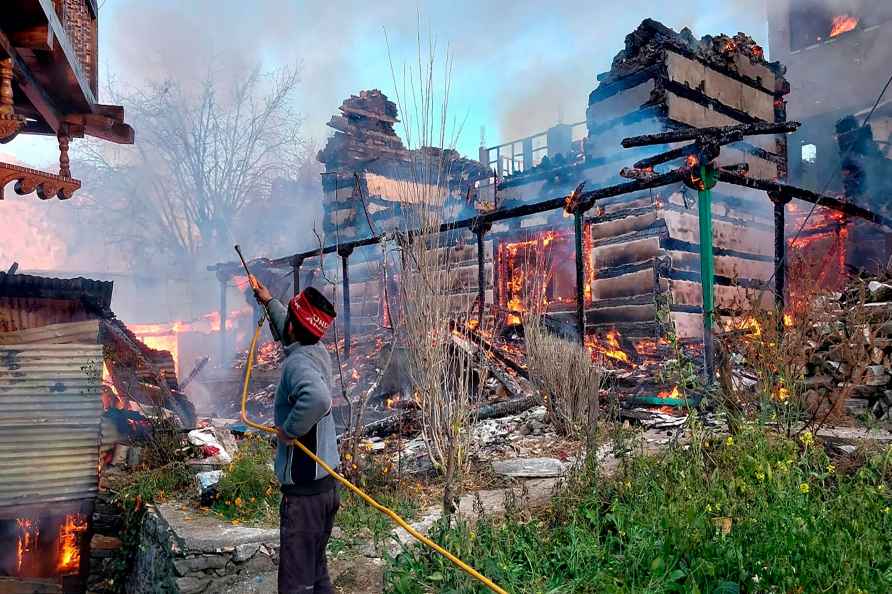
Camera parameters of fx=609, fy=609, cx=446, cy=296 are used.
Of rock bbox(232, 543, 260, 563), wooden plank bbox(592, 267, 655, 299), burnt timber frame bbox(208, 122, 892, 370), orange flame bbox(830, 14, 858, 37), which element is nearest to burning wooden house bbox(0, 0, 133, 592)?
burnt timber frame bbox(208, 122, 892, 370)

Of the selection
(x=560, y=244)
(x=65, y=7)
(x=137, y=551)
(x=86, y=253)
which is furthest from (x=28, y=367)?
(x=86, y=253)

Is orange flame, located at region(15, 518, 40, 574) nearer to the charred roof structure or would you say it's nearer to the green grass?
the charred roof structure

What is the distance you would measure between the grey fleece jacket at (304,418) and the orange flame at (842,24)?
2998 centimetres

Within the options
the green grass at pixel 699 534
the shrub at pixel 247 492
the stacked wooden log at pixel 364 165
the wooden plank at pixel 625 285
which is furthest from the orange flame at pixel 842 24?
the shrub at pixel 247 492

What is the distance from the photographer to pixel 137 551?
6.68 meters

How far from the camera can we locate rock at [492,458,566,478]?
6121mm

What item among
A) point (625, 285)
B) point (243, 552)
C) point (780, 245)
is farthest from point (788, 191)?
point (243, 552)

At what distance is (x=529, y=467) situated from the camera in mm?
6305

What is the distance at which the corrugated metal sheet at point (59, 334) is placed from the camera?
7.68m

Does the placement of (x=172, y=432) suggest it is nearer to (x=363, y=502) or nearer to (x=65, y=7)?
(x=363, y=502)

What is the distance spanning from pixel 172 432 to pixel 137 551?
145 cm

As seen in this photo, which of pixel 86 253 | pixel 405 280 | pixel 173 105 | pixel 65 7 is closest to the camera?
pixel 405 280

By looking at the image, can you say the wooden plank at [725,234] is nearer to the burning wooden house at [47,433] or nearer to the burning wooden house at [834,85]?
the burning wooden house at [834,85]

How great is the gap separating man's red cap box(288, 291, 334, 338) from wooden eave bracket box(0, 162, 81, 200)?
3.01 metres
